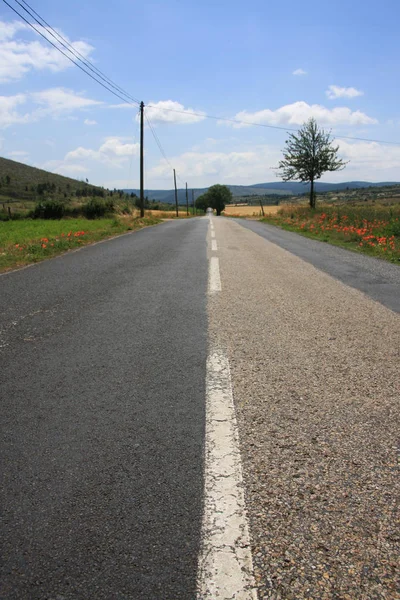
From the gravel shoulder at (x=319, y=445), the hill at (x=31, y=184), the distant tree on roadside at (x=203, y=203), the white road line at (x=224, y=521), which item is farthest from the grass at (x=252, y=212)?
the white road line at (x=224, y=521)

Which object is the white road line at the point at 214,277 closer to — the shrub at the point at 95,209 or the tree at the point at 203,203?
the shrub at the point at 95,209

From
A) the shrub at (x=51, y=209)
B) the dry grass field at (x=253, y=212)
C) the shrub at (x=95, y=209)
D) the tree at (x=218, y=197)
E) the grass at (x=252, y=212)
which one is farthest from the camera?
the tree at (x=218, y=197)

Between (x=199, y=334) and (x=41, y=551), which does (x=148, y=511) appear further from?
(x=199, y=334)

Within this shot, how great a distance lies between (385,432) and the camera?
2492 millimetres

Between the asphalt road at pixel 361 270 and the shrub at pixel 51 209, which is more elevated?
the shrub at pixel 51 209

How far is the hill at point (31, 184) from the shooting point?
59875 millimetres

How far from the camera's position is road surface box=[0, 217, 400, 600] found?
5.17ft

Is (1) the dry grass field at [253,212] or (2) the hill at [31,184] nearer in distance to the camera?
(1) the dry grass field at [253,212]

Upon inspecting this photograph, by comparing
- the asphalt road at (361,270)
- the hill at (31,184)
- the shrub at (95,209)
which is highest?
the hill at (31,184)

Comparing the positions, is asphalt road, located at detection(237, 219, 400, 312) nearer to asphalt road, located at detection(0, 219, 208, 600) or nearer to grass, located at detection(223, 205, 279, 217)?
asphalt road, located at detection(0, 219, 208, 600)

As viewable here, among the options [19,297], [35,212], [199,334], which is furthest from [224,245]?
[35,212]

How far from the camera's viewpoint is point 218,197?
132375 millimetres

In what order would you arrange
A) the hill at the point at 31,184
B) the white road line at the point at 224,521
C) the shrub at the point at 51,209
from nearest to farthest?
the white road line at the point at 224,521 → the shrub at the point at 51,209 → the hill at the point at 31,184

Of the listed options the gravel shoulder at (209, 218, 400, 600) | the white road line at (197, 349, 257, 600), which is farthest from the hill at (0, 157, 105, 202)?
the white road line at (197, 349, 257, 600)
